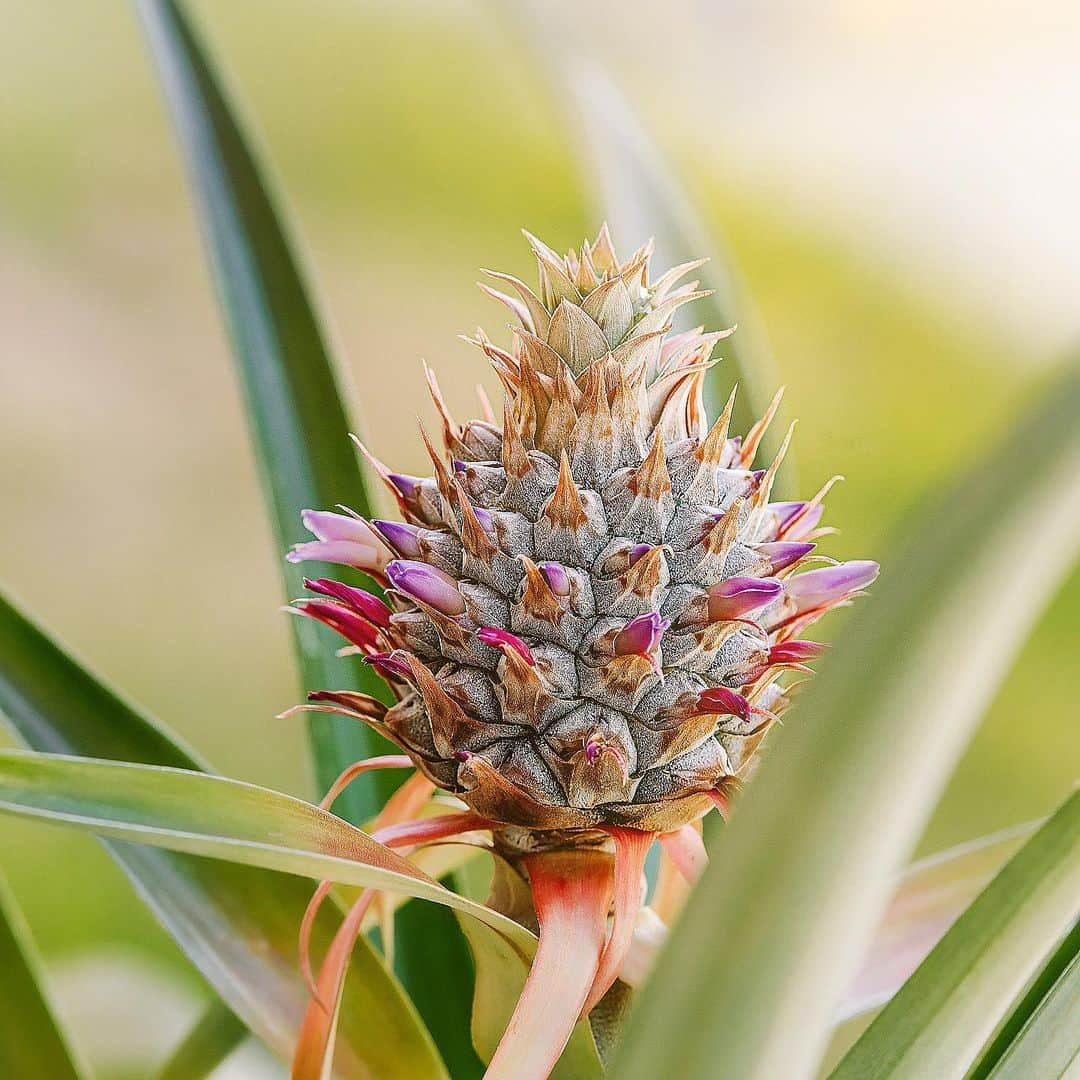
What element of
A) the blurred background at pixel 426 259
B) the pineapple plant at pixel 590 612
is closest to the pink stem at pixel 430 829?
the pineapple plant at pixel 590 612

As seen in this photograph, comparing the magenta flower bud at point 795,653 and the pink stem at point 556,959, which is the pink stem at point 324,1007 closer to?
the pink stem at point 556,959

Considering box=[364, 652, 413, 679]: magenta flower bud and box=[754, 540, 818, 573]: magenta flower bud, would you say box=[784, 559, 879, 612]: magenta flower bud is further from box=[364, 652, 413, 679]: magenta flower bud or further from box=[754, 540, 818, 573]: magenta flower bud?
box=[364, 652, 413, 679]: magenta flower bud

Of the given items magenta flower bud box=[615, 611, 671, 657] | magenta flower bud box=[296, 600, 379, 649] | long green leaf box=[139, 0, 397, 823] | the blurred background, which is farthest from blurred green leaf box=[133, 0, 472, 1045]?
the blurred background

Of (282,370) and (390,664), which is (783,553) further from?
(282,370)

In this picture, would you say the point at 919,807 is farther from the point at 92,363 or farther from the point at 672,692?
the point at 92,363

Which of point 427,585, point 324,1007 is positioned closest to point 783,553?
point 427,585

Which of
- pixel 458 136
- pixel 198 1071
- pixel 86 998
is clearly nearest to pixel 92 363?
pixel 458 136
